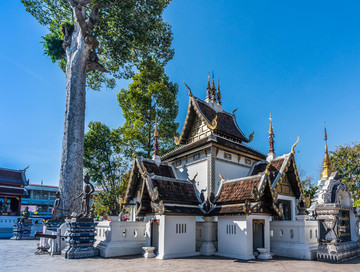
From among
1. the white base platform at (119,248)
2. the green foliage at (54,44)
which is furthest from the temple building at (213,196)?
the green foliage at (54,44)

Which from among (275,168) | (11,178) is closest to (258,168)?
(275,168)

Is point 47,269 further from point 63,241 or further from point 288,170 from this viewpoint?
point 288,170

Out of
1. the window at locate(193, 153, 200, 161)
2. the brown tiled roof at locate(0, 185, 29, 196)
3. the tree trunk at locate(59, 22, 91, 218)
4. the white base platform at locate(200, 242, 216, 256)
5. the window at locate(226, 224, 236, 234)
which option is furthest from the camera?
the brown tiled roof at locate(0, 185, 29, 196)

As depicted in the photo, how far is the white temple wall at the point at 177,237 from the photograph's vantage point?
476 inches

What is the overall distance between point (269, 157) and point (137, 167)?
792cm

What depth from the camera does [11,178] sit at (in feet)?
104

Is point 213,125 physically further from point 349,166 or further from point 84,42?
point 349,166

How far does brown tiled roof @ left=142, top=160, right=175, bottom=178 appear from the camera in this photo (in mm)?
16406

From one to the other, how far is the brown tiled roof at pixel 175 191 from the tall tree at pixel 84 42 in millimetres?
9453

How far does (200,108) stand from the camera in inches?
715

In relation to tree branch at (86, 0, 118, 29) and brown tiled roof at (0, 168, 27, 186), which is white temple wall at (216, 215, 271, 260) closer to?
tree branch at (86, 0, 118, 29)

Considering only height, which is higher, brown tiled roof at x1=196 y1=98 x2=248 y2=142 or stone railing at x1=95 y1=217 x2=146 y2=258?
brown tiled roof at x1=196 y1=98 x2=248 y2=142

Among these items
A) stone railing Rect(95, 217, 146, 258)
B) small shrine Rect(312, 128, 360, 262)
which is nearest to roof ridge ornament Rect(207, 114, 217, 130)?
small shrine Rect(312, 128, 360, 262)

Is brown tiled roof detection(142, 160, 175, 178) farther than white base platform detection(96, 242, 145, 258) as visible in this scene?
Yes
